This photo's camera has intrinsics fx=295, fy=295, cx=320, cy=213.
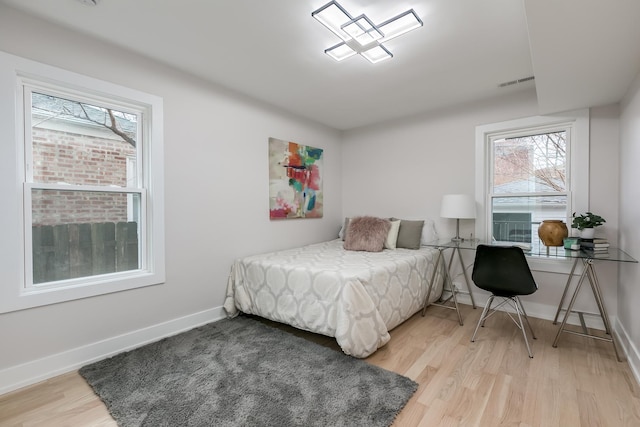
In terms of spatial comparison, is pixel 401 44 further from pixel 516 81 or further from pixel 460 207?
pixel 460 207

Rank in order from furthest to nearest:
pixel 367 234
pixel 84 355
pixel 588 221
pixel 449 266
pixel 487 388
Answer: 1. pixel 367 234
2. pixel 449 266
3. pixel 588 221
4. pixel 84 355
5. pixel 487 388

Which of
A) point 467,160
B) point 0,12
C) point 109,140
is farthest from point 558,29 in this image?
point 0,12

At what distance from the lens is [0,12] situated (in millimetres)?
1816

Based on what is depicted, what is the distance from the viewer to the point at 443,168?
11.9 feet

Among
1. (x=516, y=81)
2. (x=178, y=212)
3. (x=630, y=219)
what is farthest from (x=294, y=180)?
Answer: (x=630, y=219)

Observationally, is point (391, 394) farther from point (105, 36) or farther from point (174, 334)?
point (105, 36)

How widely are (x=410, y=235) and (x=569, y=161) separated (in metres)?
1.72

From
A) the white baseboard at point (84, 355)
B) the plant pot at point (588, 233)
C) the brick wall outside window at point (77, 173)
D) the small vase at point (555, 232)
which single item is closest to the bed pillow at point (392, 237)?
the small vase at point (555, 232)

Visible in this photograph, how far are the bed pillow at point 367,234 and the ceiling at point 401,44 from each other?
1.46 metres

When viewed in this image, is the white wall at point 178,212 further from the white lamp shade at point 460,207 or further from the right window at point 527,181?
the right window at point 527,181

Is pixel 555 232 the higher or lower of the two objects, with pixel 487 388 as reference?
higher

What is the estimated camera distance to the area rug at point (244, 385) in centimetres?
159

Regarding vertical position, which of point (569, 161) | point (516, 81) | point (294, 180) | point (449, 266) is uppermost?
point (516, 81)

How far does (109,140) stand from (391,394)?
9.10 ft
